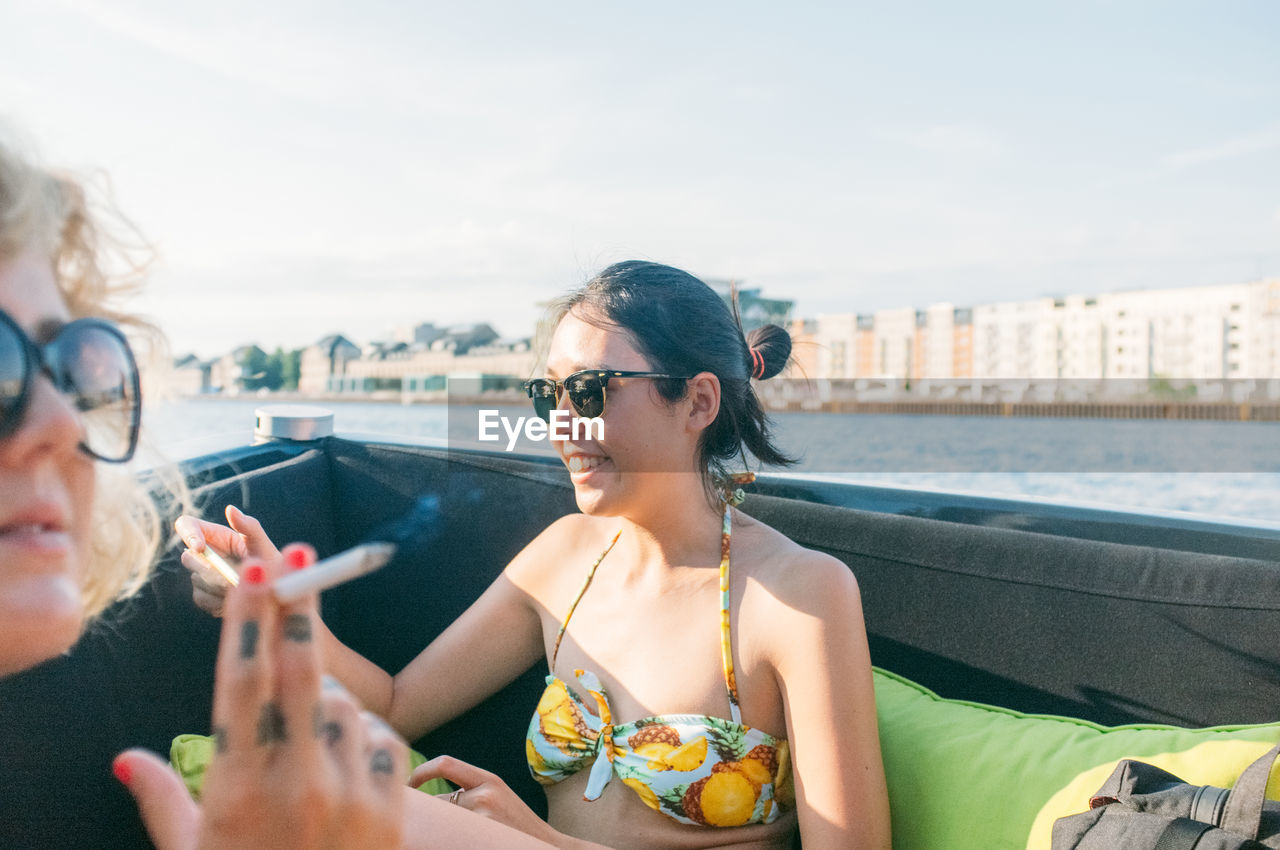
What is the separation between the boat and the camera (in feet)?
4.85

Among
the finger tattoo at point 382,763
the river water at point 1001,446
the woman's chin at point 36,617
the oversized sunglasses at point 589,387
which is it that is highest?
the oversized sunglasses at point 589,387

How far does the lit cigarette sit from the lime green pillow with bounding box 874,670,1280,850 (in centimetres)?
135

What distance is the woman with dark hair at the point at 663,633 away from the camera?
152 centimetres

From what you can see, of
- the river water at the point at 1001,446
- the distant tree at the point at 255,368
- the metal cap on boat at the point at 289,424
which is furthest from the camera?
the metal cap on boat at the point at 289,424

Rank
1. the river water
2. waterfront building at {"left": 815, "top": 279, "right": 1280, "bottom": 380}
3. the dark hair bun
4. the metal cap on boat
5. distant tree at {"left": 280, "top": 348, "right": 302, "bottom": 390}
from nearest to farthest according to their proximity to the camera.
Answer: distant tree at {"left": 280, "top": 348, "right": 302, "bottom": 390} < the dark hair bun < the river water < the metal cap on boat < waterfront building at {"left": 815, "top": 279, "right": 1280, "bottom": 380}

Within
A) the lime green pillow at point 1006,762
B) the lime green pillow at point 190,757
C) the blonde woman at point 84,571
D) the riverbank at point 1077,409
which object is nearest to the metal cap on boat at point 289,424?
the lime green pillow at point 190,757

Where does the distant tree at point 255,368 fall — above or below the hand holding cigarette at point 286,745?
above

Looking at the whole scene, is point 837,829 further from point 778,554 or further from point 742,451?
point 742,451

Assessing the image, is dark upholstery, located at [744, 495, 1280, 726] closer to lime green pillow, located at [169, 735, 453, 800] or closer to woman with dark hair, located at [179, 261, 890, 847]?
→ woman with dark hair, located at [179, 261, 890, 847]

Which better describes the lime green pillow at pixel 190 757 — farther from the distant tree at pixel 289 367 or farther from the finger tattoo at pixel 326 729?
the finger tattoo at pixel 326 729

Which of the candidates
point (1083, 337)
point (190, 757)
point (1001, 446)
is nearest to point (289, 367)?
point (190, 757)

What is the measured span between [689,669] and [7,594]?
1.26 metres

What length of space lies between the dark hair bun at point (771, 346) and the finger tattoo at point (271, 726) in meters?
1.56

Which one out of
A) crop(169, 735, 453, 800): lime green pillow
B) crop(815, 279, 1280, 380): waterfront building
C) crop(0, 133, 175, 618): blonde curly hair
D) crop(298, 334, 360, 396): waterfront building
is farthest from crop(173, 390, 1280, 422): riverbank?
crop(0, 133, 175, 618): blonde curly hair
